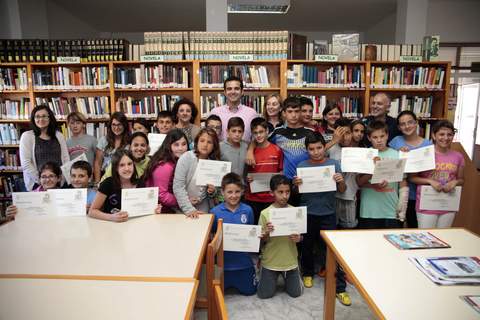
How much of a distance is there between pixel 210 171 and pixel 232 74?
224 cm

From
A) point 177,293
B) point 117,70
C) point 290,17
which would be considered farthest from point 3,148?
point 290,17

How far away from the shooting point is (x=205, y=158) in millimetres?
2734

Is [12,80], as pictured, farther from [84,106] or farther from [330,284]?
[330,284]

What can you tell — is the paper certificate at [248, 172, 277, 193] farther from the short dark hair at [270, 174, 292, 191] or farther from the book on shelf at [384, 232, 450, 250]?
the book on shelf at [384, 232, 450, 250]

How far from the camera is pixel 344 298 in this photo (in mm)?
2619

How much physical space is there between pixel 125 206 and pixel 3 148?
3.76 m

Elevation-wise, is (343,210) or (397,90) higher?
(397,90)

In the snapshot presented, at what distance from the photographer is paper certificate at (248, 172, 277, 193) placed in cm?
285

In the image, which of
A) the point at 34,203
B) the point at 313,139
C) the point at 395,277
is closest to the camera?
the point at 395,277

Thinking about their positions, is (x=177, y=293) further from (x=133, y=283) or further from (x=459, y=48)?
(x=459, y=48)

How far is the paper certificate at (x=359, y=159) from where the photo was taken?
265 centimetres

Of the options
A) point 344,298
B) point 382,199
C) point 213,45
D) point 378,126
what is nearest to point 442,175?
point 382,199

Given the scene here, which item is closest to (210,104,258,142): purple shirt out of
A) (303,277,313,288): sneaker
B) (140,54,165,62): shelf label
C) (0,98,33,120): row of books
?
(140,54,165,62): shelf label

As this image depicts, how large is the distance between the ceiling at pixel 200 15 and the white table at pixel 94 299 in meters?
6.81
